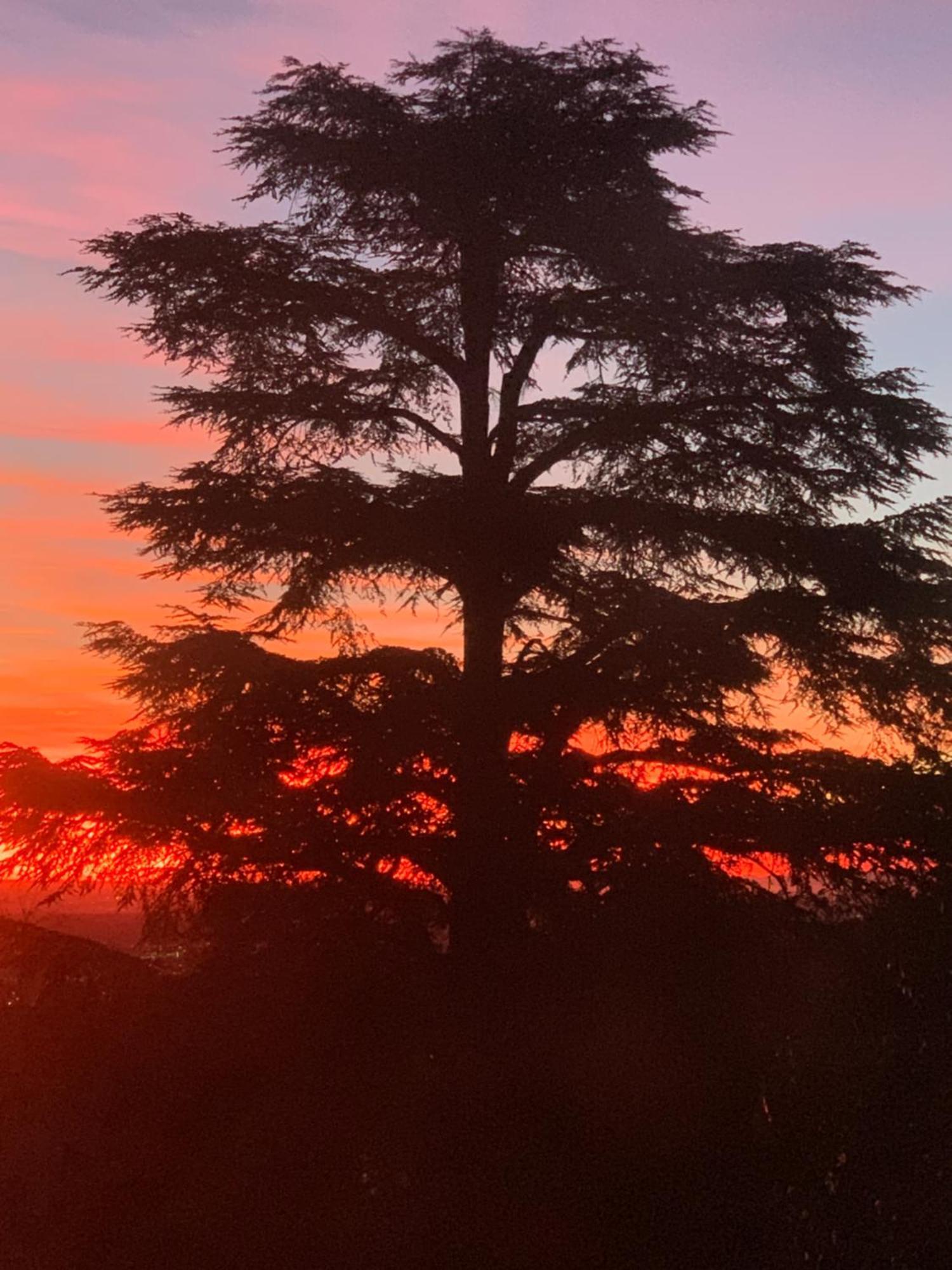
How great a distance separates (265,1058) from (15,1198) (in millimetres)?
2566

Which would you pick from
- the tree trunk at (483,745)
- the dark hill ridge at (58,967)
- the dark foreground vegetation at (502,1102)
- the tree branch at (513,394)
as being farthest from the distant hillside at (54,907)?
the tree branch at (513,394)

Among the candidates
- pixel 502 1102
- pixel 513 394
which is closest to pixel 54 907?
pixel 502 1102

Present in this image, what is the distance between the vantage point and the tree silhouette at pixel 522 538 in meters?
14.9

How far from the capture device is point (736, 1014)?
13641 mm

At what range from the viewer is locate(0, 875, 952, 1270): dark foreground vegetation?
12.6m

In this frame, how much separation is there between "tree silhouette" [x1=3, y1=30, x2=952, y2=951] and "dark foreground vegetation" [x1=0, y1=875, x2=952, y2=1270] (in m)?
1.13

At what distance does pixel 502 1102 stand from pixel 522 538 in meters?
5.74

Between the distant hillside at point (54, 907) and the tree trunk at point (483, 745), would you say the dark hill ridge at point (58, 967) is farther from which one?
the tree trunk at point (483, 745)

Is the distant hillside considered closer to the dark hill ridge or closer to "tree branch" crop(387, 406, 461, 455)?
Result: the dark hill ridge

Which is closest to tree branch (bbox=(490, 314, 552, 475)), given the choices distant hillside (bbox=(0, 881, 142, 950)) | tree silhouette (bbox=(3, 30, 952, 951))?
tree silhouette (bbox=(3, 30, 952, 951))

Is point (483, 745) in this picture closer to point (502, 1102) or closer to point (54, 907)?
point (502, 1102)

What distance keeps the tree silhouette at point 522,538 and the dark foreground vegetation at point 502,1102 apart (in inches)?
44.4

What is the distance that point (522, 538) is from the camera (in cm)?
1520

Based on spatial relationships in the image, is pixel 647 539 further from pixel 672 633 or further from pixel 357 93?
pixel 357 93
